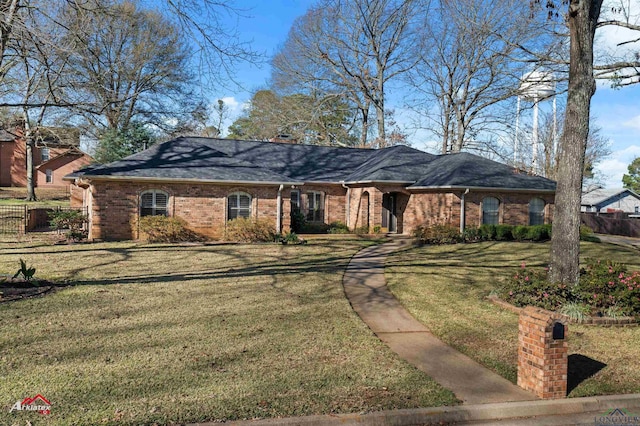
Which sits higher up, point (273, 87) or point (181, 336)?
point (273, 87)

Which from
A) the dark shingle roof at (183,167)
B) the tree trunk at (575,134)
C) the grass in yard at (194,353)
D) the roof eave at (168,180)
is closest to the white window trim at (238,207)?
the roof eave at (168,180)

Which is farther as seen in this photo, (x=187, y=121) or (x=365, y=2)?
(x=187, y=121)

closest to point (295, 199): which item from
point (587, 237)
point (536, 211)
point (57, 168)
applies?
point (536, 211)

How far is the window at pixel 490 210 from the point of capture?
885 inches

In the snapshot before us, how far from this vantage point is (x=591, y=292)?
9.23m

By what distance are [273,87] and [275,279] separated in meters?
33.9

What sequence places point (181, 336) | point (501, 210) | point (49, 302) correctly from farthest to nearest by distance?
1. point (501, 210)
2. point (49, 302)
3. point (181, 336)

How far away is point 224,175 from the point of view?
19516 millimetres

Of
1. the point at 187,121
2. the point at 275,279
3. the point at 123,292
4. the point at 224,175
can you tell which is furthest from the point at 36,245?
the point at 187,121

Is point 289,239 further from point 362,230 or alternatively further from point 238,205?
point 362,230

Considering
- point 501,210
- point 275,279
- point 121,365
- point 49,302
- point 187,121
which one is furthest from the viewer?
point 187,121

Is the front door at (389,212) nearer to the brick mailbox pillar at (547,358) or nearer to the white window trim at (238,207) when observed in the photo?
the white window trim at (238,207)

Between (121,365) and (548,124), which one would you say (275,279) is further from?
(548,124)

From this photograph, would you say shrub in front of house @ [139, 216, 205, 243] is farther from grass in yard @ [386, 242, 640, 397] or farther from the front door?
the front door
